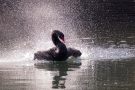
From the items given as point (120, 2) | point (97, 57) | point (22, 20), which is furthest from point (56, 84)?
point (120, 2)

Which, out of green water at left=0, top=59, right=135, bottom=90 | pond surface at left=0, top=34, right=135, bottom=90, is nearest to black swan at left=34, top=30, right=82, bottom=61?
pond surface at left=0, top=34, right=135, bottom=90

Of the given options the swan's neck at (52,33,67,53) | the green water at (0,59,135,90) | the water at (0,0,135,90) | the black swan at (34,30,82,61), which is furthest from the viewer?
the swan's neck at (52,33,67,53)

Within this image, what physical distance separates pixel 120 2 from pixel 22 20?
1047 centimetres

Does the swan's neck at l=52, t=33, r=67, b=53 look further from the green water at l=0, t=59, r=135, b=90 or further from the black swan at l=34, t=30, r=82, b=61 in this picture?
the green water at l=0, t=59, r=135, b=90

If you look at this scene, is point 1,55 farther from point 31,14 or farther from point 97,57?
point 31,14

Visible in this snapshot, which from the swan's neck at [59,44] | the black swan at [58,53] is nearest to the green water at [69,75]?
the black swan at [58,53]

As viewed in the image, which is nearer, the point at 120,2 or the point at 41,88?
the point at 41,88

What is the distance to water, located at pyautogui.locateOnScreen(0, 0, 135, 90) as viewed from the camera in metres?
12.8

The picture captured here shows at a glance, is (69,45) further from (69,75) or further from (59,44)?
(69,75)

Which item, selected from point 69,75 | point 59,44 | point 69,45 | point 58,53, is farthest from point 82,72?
point 69,45

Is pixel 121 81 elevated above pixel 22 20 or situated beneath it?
situated beneath

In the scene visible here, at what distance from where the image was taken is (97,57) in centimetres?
1634

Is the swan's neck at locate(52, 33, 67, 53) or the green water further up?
the swan's neck at locate(52, 33, 67, 53)

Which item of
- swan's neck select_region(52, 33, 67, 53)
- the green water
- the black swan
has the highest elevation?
swan's neck select_region(52, 33, 67, 53)
